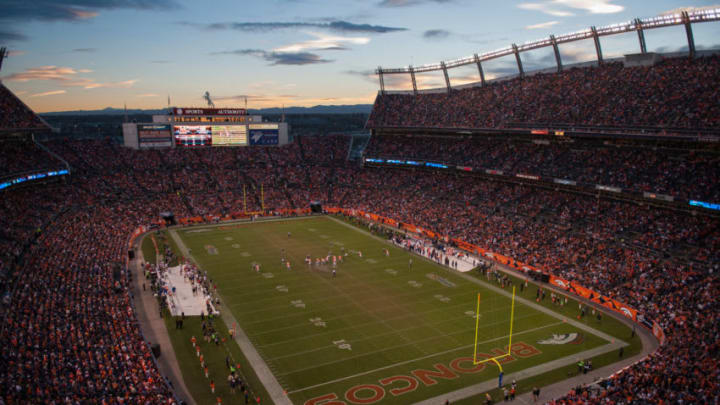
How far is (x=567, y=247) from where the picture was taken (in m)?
36.3

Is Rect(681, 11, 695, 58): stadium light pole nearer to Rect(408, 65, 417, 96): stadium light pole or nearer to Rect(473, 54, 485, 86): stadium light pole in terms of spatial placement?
Rect(473, 54, 485, 86): stadium light pole

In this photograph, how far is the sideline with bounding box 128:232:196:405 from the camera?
20562 mm

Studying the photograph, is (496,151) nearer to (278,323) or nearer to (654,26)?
(654,26)

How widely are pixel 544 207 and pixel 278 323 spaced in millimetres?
26715

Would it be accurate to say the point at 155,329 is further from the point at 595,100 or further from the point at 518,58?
the point at 518,58

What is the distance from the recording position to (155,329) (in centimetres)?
2588

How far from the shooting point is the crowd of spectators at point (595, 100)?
3725 centimetres

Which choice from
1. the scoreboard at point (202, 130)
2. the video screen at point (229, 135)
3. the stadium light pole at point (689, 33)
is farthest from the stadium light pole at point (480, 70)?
the video screen at point (229, 135)

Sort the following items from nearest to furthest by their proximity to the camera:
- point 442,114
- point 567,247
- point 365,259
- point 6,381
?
point 6,381
point 567,247
point 365,259
point 442,114

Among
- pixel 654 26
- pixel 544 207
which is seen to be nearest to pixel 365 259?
pixel 544 207

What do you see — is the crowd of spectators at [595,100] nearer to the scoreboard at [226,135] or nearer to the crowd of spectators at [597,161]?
the crowd of spectators at [597,161]

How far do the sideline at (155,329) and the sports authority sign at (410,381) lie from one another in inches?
219

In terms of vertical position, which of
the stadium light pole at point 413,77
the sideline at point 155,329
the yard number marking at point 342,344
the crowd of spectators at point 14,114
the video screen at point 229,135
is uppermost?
the stadium light pole at point 413,77

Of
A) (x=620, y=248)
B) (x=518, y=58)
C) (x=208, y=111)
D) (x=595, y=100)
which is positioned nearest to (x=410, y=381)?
(x=620, y=248)
